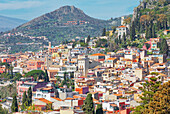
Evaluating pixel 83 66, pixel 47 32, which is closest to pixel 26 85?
pixel 83 66

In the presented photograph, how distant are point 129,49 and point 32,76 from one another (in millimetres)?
15479

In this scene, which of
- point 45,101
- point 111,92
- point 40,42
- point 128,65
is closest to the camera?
point 45,101

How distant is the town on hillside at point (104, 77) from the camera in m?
31.7

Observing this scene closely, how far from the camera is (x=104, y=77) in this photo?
47.7 meters

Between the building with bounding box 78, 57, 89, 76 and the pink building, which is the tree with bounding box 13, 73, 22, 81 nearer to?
the pink building

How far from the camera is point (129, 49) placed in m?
58.4

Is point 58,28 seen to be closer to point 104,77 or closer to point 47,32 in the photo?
point 47,32

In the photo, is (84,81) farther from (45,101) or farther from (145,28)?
(145,28)

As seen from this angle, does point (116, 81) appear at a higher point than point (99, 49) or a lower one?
lower

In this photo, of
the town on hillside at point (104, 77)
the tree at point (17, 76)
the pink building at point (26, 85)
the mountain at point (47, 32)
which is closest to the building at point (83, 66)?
the town on hillside at point (104, 77)

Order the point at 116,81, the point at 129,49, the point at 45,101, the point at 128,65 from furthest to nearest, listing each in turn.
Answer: the point at 129,49 → the point at 128,65 → the point at 116,81 → the point at 45,101

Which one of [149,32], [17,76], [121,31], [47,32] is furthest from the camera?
[47,32]

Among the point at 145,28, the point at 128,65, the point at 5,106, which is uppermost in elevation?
the point at 145,28

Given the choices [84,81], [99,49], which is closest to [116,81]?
[84,81]
